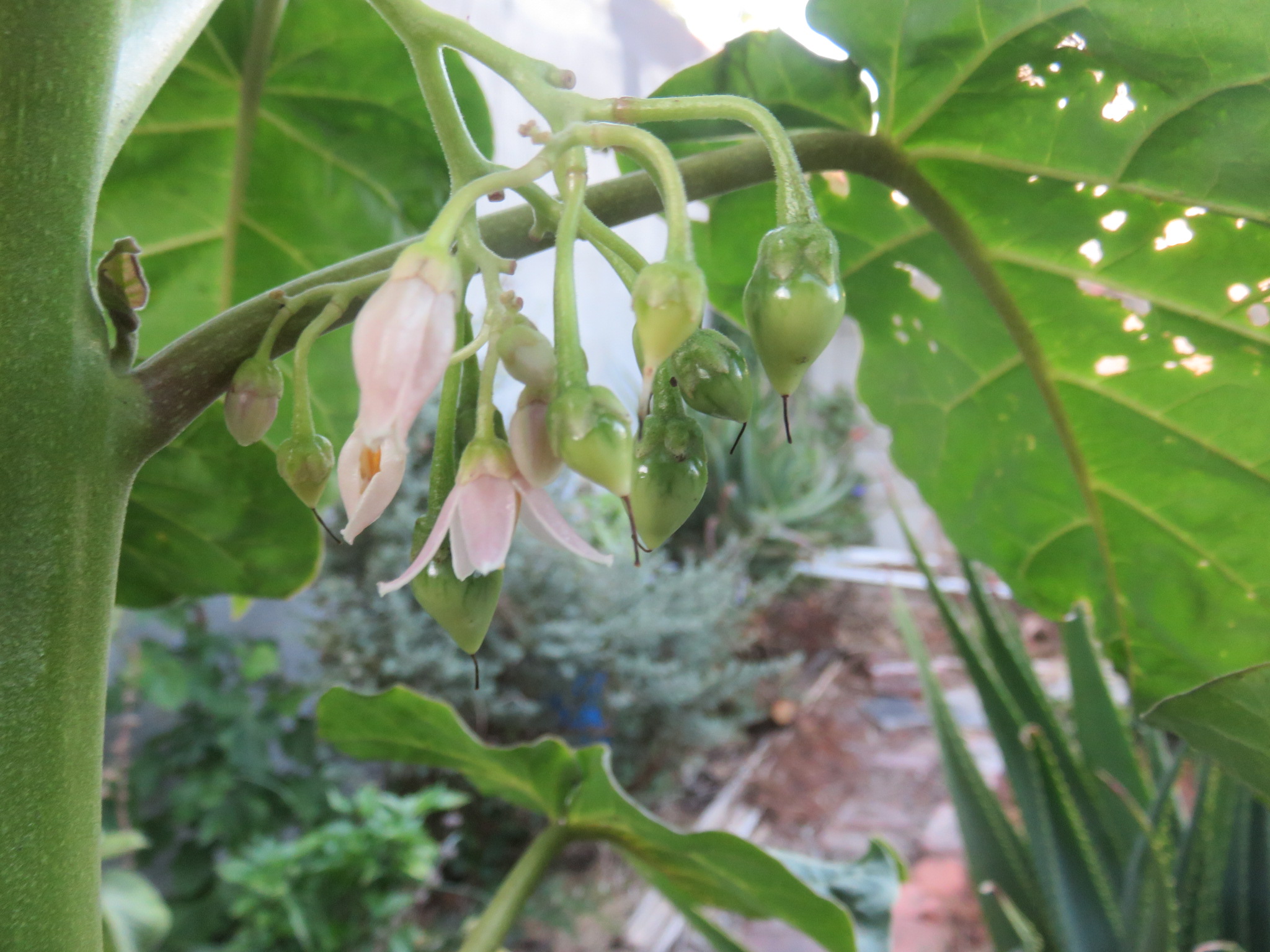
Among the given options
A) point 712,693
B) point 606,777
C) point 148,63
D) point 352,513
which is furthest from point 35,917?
point 712,693

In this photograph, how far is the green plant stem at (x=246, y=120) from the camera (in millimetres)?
619

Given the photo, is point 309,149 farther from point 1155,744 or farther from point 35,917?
point 1155,744

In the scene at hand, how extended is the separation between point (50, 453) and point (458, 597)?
0.13 metres

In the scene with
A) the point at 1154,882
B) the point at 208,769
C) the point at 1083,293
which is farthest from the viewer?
the point at 208,769

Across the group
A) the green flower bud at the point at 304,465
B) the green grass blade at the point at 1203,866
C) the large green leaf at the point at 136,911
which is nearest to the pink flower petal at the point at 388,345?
the green flower bud at the point at 304,465

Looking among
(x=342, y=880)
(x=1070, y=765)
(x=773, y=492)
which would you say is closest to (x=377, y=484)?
(x=1070, y=765)

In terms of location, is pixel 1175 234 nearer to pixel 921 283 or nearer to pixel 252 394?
pixel 921 283

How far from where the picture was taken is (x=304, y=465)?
1.08ft

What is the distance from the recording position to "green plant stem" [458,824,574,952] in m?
0.52

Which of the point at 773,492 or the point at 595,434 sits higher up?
the point at 773,492

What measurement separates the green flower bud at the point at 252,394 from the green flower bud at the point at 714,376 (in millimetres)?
135

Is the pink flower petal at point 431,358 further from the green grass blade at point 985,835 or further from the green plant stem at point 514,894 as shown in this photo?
the green grass blade at point 985,835

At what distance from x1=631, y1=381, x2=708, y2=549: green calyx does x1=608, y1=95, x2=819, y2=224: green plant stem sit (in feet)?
0.22

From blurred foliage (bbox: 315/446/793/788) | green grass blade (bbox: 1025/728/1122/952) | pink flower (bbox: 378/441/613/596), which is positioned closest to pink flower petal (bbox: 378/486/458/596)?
pink flower (bbox: 378/441/613/596)
